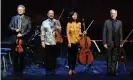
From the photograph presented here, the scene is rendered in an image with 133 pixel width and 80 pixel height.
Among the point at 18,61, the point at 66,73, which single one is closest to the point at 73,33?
the point at 66,73

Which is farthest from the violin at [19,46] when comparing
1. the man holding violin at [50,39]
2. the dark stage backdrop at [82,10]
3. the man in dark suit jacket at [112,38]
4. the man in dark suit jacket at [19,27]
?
the dark stage backdrop at [82,10]

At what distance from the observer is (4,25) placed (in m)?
15.4

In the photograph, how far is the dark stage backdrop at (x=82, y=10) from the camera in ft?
50.5

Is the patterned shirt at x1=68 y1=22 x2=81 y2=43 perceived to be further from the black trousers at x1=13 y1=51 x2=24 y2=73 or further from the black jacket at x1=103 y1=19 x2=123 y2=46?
the black trousers at x1=13 y1=51 x2=24 y2=73

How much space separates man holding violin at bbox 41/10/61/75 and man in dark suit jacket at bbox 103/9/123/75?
1.17 meters

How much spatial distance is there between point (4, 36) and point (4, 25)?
0.37 meters

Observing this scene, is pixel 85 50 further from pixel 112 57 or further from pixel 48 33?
Answer: pixel 48 33

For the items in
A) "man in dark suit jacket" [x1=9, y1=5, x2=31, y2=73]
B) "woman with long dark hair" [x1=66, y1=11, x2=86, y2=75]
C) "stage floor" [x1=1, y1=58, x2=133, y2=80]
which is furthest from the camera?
"woman with long dark hair" [x1=66, y1=11, x2=86, y2=75]

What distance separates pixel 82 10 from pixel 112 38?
4694mm

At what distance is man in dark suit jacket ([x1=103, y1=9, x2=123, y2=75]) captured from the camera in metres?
11.2

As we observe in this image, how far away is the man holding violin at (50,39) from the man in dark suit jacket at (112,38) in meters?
1.17

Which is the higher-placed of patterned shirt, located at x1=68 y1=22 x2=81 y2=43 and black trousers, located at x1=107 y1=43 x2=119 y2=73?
patterned shirt, located at x1=68 y1=22 x2=81 y2=43

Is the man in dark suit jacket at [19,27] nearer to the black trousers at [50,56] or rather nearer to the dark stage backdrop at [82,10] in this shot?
the black trousers at [50,56]

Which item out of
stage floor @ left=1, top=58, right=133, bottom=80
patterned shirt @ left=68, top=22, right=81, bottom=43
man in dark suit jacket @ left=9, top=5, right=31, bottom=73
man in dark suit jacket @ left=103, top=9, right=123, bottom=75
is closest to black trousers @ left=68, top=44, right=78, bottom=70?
patterned shirt @ left=68, top=22, right=81, bottom=43
